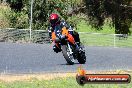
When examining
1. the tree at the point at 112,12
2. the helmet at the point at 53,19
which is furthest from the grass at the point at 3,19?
the helmet at the point at 53,19

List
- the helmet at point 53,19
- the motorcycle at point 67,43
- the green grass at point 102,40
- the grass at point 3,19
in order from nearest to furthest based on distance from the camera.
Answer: the helmet at point 53,19
the motorcycle at point 67,43
the green grass at point 102,40
the grass at point 3,19

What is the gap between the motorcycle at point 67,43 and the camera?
12508mm

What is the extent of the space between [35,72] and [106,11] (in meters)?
32.7

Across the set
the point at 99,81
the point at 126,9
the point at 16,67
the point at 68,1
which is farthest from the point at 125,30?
the point at 99,81

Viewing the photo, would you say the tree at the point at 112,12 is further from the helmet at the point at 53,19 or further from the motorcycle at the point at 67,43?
the helmet at the point at 53,19

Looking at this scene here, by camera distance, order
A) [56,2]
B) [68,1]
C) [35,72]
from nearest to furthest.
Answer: [35,72]
[56,2]
[68,1]

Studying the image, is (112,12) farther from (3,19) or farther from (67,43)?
(67,43)

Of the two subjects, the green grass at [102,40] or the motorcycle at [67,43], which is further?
the green grass at [102,40]

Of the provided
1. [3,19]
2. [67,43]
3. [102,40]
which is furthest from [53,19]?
[3,19]

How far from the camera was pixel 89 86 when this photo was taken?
11492 mm

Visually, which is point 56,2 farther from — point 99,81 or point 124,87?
point 99,81

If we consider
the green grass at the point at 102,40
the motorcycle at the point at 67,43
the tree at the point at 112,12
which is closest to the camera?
the motorcycle at the point at 67,43

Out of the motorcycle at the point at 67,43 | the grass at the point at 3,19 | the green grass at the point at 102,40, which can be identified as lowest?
the green grass at the point at 102,40

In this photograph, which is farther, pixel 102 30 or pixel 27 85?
pixel 102 30
